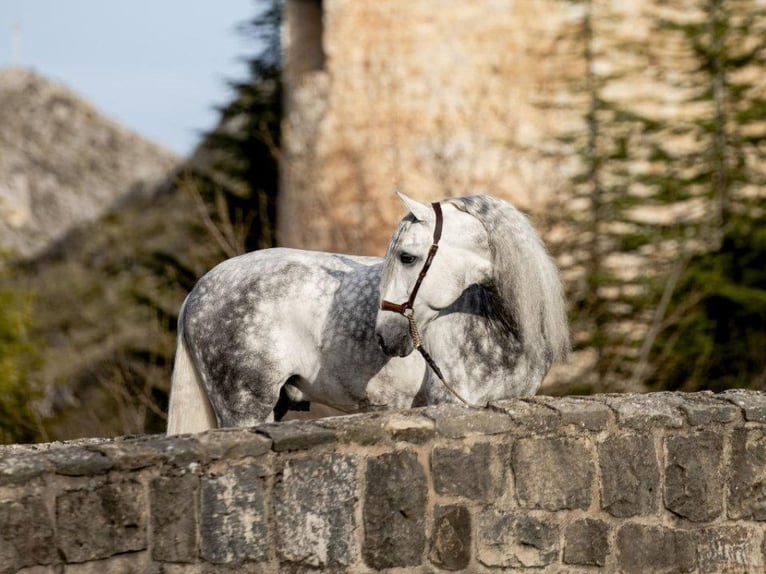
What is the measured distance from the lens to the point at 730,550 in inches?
231

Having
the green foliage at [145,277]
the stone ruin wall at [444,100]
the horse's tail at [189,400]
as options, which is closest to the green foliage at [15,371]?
the green foliage at [145,277]

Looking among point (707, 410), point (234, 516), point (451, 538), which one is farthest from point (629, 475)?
point (234, 516)

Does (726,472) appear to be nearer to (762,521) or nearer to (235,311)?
(762,521)

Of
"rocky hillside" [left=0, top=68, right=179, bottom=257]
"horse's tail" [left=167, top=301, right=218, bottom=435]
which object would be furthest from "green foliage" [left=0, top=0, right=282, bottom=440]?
"horse's tail" [left=167, top=301, right=218, bottom=435]

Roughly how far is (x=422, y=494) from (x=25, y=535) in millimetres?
1494

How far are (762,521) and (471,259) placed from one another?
1.73m

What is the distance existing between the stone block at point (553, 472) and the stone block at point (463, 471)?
0.48 feet

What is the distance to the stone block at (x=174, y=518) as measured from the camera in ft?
14.8

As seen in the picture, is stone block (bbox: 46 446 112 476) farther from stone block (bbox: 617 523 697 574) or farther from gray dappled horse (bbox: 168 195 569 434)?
stone block (bbox: 617 523 697 574)

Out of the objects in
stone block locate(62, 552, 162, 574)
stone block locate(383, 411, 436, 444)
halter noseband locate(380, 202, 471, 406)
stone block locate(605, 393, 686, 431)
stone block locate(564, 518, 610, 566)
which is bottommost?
stone block locate(564, 518, 610, 566)

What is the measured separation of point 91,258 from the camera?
107 feet

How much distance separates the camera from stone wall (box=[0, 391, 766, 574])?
14.5ft

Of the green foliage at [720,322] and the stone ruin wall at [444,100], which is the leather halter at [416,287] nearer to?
the green foliage at [720,322]

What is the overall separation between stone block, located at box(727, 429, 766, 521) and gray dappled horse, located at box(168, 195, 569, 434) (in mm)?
889
